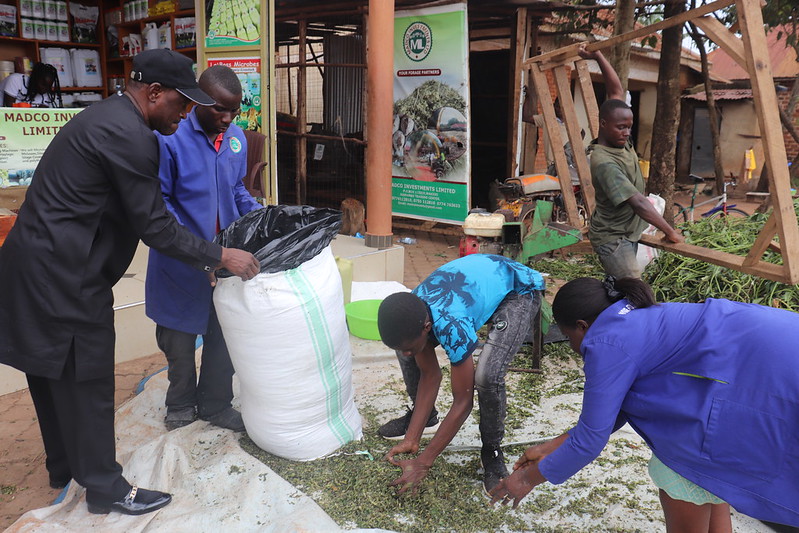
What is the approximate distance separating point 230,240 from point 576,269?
14.2 feet

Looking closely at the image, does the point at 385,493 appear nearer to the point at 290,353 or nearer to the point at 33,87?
the point at 290,353

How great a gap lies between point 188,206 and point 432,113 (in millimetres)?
4467

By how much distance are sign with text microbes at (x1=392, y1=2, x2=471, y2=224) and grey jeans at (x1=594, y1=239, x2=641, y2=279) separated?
3053 mm

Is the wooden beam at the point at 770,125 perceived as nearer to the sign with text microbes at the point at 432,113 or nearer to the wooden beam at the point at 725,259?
the wooden beam at the point at 725,259

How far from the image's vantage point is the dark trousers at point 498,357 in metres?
2.38

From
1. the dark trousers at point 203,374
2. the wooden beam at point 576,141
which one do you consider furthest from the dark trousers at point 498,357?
the wooden beam at point 576,141

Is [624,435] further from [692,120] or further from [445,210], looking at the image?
[692,120]

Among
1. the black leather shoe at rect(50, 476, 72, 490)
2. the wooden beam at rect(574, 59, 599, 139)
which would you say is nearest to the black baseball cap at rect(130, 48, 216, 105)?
the black leather shoe at rect(50, 476, 72, 490)

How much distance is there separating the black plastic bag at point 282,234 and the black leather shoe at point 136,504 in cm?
86

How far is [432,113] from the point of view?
22.1 ft

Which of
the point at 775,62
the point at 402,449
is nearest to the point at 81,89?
the point at 402,449

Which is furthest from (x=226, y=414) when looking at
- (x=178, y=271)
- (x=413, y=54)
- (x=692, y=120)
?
(x=692, y=120)

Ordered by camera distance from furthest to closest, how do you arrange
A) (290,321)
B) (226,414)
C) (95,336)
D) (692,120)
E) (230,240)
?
(692,120)
(226,414)
(230,240)
(290,321)
(95,336)

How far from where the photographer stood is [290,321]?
2.39m
